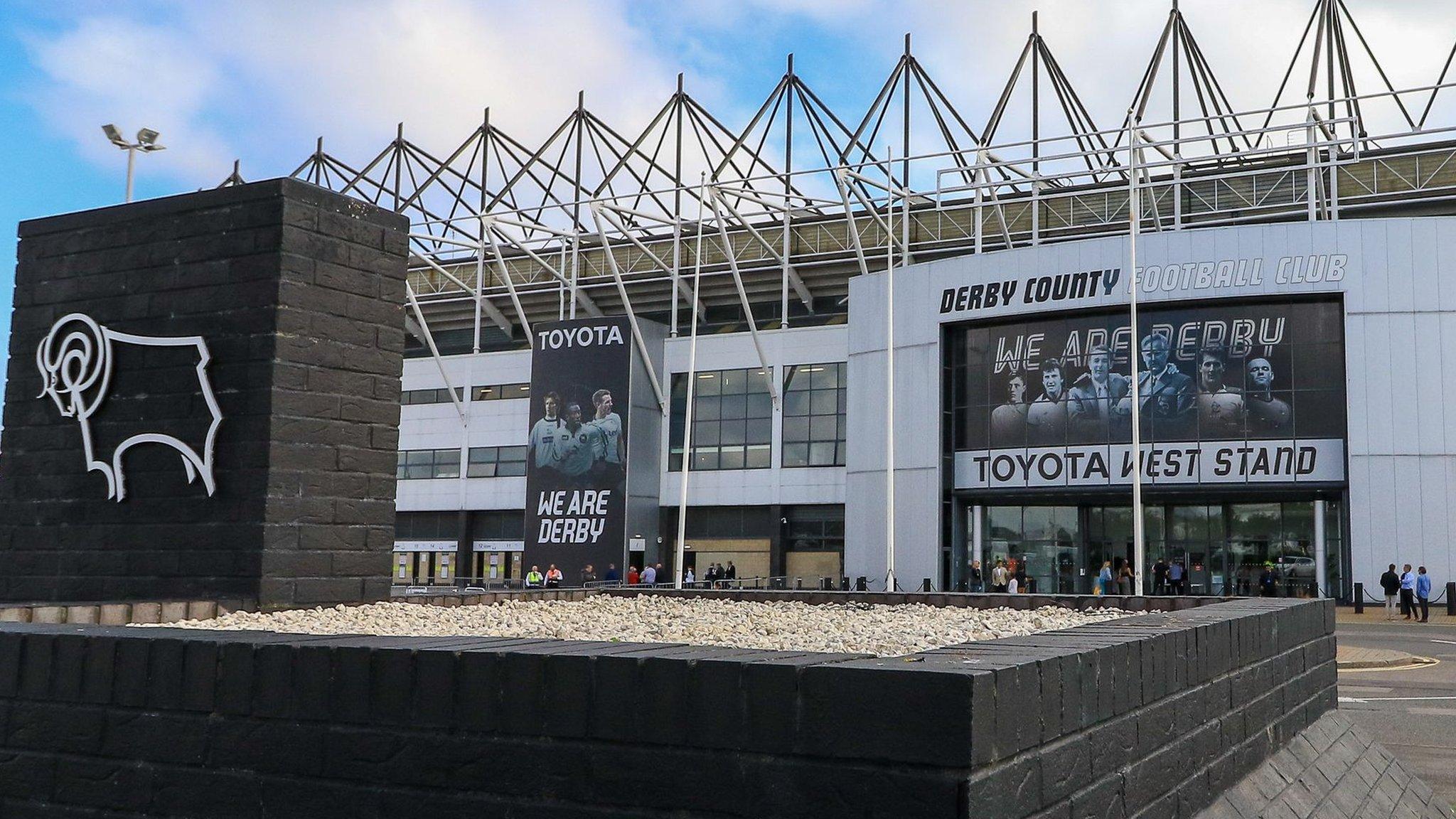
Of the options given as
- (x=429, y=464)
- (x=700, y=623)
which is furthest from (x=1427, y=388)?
(x=429, y=464)

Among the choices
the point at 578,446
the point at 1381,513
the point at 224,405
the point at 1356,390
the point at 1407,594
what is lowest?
the point at 1407,594

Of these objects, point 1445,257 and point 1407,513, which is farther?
point 1445,257

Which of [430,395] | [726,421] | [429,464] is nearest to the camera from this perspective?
[726,421]

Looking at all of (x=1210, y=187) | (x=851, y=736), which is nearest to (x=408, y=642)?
(x=851, y=736)

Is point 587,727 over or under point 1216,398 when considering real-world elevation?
under

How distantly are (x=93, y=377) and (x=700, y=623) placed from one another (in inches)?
174

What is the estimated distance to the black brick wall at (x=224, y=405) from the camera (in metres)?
8.07

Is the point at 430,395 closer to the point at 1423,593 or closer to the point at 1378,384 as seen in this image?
the point at 1378,384

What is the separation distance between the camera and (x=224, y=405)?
816 cm

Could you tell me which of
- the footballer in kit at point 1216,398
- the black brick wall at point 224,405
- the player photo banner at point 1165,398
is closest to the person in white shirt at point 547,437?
the player photo banner at point 1165,398

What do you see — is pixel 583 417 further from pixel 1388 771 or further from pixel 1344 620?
pixel 1388 771

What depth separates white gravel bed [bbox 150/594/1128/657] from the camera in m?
6.20

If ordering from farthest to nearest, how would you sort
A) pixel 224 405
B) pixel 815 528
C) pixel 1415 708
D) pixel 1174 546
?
pixel 815 528 < pixel 1174 546 < pixel 1415 708 < pixel 224 405

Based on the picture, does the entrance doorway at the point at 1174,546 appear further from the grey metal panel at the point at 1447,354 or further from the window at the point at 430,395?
the window at the point at 430,395
